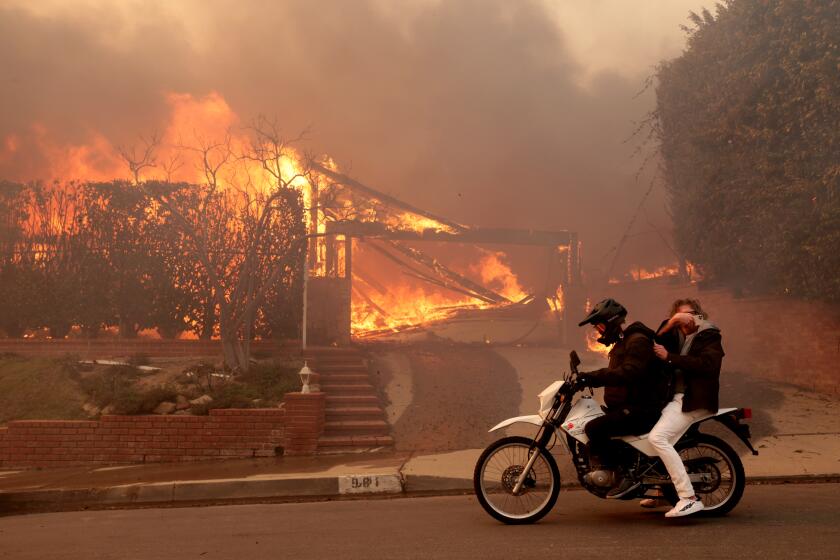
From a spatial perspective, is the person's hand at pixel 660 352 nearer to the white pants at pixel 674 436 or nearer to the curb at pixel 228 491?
the white pants at pixel 674 436

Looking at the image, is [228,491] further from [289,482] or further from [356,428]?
[356,428]

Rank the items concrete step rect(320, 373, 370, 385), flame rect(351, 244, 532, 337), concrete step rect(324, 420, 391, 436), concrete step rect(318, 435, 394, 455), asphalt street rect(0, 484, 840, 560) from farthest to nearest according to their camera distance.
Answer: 1. flame rect(351, 244, 532, 337)
2. concrete step rect(320, 373, 370, 385)
3. concrete step rect(324, 420, 391, 436)
4. concrete step rect(318, 435, 394, 455)
5. asphalt street rect(0, 484, 840, 560)

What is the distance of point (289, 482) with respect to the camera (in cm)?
864

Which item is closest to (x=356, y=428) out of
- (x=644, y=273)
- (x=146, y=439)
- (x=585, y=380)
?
(x=146, y=439)

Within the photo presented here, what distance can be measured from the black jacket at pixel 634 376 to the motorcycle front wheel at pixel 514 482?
2.31 feet

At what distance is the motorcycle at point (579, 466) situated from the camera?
19.7 ft

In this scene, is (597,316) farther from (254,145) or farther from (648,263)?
(648,263)

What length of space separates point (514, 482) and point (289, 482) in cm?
338

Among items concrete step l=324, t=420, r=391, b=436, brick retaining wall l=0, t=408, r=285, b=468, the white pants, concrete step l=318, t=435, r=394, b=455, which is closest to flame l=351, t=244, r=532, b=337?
concrete step l=324, t=420, r=391, b=436

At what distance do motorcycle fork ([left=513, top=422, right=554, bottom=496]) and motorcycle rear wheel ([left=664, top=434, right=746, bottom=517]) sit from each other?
98 centimetres

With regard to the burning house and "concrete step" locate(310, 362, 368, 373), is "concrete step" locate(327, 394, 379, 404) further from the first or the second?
the burning house

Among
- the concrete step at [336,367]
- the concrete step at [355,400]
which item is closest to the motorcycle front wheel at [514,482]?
the concrete step at [355,400]

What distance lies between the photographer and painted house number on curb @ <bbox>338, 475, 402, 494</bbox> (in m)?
8.55

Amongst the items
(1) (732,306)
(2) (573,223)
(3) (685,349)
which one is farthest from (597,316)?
(2) (573,223)
